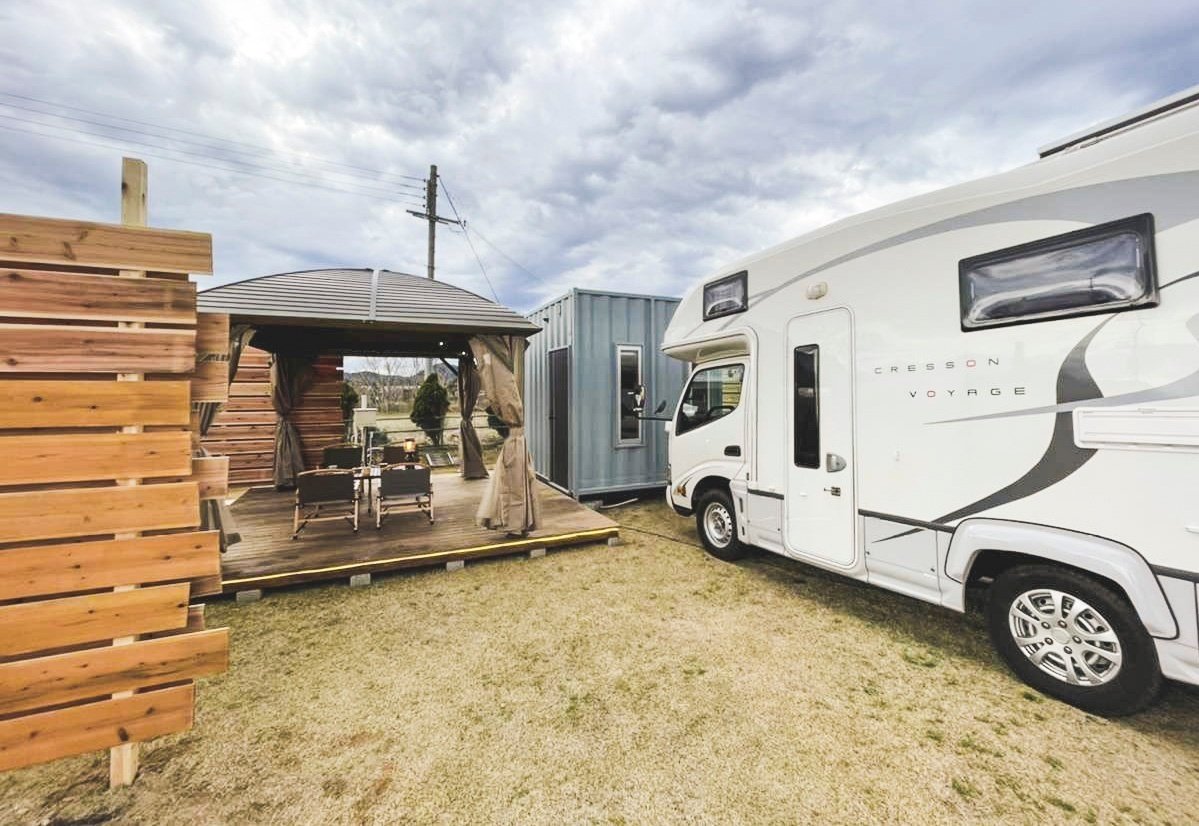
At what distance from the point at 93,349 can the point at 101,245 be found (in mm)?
441

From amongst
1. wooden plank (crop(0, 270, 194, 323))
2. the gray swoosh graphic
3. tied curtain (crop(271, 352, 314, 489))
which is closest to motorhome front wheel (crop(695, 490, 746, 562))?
the gray swoosh graphic

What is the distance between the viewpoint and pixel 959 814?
6.01 ft

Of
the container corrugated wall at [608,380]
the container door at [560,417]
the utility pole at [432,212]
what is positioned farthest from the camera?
the utility pole at [432,212]

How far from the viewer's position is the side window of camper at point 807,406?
11.8 ft

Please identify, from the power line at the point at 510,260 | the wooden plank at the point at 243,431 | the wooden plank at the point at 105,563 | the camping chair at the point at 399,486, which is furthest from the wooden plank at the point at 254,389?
the power line at the point at 510,260

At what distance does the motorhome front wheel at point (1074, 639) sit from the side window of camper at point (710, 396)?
97.6 inches

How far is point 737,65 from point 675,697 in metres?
8.05

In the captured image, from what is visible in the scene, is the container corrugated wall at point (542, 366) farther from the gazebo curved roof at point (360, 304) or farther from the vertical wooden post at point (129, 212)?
the vertical wooden post at point (129, 212)

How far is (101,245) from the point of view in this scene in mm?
1776

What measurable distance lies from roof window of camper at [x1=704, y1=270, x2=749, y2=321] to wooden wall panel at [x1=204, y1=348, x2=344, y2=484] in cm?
788

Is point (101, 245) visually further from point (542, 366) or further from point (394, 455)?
point (542, 366)

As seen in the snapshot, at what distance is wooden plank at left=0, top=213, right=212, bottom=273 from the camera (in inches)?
65.1

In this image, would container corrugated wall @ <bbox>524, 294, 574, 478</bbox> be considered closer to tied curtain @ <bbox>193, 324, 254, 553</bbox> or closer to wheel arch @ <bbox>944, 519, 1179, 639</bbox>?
tied curtain @ <bbox>193, 324, 254, 553</bbox>

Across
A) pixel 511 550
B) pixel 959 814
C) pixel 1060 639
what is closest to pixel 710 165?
pixel 511 550
